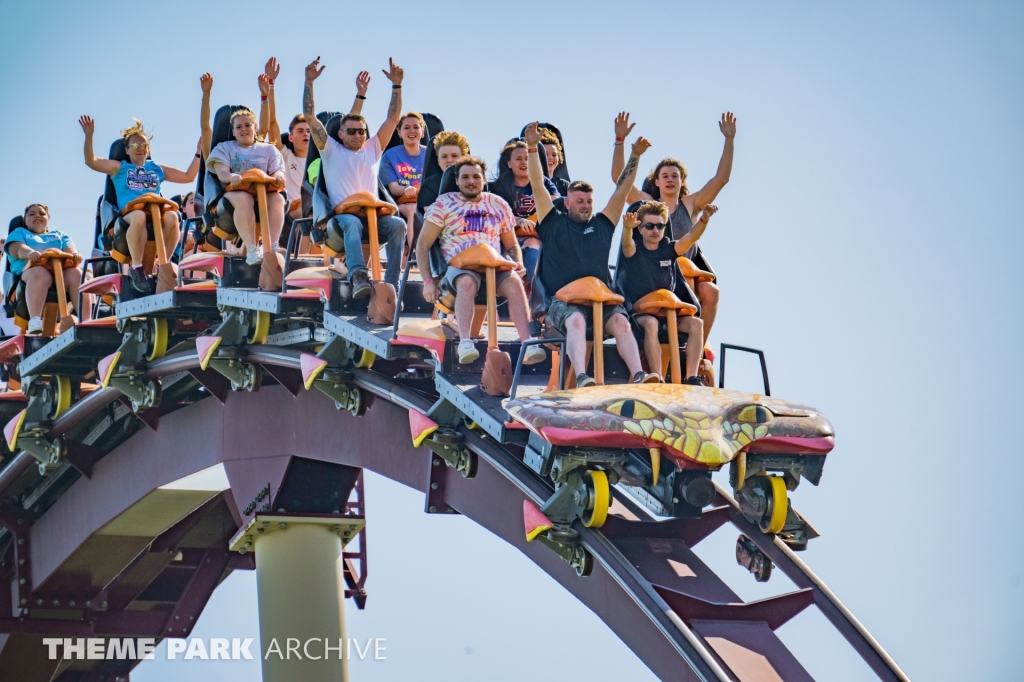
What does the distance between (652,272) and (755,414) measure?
1.52m

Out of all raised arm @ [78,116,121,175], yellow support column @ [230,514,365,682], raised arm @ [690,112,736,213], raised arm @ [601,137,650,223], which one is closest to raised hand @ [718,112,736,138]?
raised arm @ [690,112,736,213]

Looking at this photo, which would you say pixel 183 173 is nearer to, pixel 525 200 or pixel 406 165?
pixel 406 165

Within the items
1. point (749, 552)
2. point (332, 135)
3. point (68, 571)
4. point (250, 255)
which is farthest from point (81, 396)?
point (749, 552)

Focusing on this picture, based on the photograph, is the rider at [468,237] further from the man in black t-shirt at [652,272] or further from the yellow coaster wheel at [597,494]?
the yellow coaster wheel at [597,494]

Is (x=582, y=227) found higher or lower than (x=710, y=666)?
higher

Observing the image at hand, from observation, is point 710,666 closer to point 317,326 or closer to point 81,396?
point 317,326

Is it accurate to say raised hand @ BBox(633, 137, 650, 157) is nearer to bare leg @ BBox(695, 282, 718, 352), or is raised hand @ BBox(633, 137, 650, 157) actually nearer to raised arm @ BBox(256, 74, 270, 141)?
bare leg @ BBox(695, 282, 718, 352)

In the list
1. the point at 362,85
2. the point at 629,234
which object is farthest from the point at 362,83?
the point at 629,234

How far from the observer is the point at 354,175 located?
11820mm

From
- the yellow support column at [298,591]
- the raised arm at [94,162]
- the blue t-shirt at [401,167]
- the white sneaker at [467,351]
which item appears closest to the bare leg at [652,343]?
the white sneaker at [467,351]

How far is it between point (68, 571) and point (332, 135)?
8.63 meters

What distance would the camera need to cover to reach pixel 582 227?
996 centimetres

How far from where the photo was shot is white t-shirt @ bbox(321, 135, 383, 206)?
11.7 metres

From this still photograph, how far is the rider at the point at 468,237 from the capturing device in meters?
10.1
